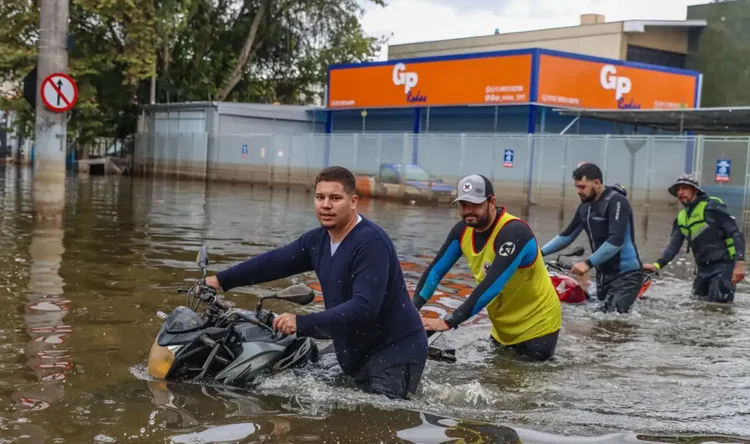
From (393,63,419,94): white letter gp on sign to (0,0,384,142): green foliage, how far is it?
901 centimetres

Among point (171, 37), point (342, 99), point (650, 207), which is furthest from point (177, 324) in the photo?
point (171, 37)

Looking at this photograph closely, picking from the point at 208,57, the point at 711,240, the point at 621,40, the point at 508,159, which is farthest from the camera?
the point at 208,57

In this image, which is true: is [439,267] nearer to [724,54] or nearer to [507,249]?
[507,249]

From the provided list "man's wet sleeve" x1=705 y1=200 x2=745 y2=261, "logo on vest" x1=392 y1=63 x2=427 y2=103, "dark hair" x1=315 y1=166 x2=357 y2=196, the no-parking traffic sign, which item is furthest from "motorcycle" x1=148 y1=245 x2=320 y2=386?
"logo on vest" x1=392 y1=63 x2=427 y2=103

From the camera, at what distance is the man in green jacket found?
9.99 metres

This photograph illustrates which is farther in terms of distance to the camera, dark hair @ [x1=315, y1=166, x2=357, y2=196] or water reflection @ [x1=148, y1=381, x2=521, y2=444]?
dark hair @ [x1=315, y1=166, x2=357, y2=196]

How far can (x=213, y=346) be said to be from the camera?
17.8 ft

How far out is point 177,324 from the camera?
5.53 meters

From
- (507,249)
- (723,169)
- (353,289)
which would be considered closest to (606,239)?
(507,249)

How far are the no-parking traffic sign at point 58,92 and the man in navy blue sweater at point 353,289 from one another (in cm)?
994

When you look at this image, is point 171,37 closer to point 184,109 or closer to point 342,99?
point 184,109

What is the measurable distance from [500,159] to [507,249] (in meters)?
23.9

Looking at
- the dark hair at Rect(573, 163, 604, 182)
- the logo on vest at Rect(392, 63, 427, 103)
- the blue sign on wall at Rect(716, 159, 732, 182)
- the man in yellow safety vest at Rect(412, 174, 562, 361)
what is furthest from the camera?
the logo on vest at Rect(392, 63, 427, 103)

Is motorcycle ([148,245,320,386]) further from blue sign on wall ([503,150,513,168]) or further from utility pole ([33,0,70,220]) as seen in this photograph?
blue sign on wall ([503,150,513,168])
